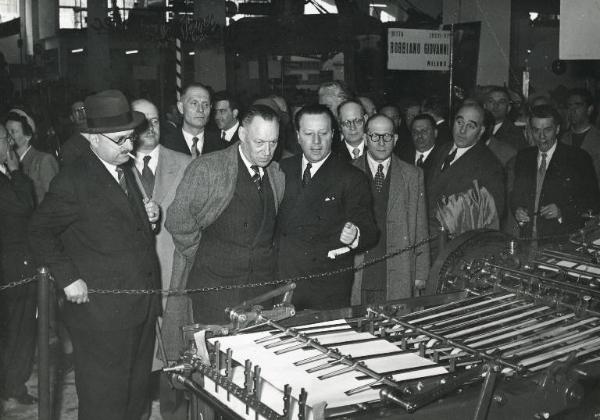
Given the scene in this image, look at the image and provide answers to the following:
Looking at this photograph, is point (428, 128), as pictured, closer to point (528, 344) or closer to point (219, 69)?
point (528, 344)

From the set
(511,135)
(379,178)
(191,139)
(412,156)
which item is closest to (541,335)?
(379,178)

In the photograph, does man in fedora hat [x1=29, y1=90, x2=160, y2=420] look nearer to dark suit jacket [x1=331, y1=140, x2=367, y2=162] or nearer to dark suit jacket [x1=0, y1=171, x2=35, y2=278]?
dark suit jacket [x1=0, y1=171, x2=35, y2=278]

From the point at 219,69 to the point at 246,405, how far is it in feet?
33.1

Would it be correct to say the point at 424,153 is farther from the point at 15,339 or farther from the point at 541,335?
the point at 15,339

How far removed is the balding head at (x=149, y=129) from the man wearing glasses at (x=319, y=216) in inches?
38.5

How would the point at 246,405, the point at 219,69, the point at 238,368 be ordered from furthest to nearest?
the point at 219,69 → the point at 238,368 → the point at 246,405

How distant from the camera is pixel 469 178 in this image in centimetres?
567

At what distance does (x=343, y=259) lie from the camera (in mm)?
4586

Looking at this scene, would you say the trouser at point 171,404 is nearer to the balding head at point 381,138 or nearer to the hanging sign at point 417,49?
the balding head at point 381,138

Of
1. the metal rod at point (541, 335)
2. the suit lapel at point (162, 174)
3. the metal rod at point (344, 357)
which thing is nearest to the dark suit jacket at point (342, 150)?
the suit lapel at point (162, 174)

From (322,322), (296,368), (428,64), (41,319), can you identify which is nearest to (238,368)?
(296,368)

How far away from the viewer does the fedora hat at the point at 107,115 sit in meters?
3.79

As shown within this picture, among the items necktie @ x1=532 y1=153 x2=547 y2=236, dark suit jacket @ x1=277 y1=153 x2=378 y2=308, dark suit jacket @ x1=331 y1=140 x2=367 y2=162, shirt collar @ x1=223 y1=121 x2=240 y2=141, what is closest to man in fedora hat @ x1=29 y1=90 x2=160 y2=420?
dark suit jacket @ x1=277 y1=153 x2=378 y2=308

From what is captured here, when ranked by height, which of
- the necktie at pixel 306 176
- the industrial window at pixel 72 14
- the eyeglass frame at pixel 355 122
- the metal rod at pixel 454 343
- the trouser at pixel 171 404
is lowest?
the trouser at pixel 171 404
